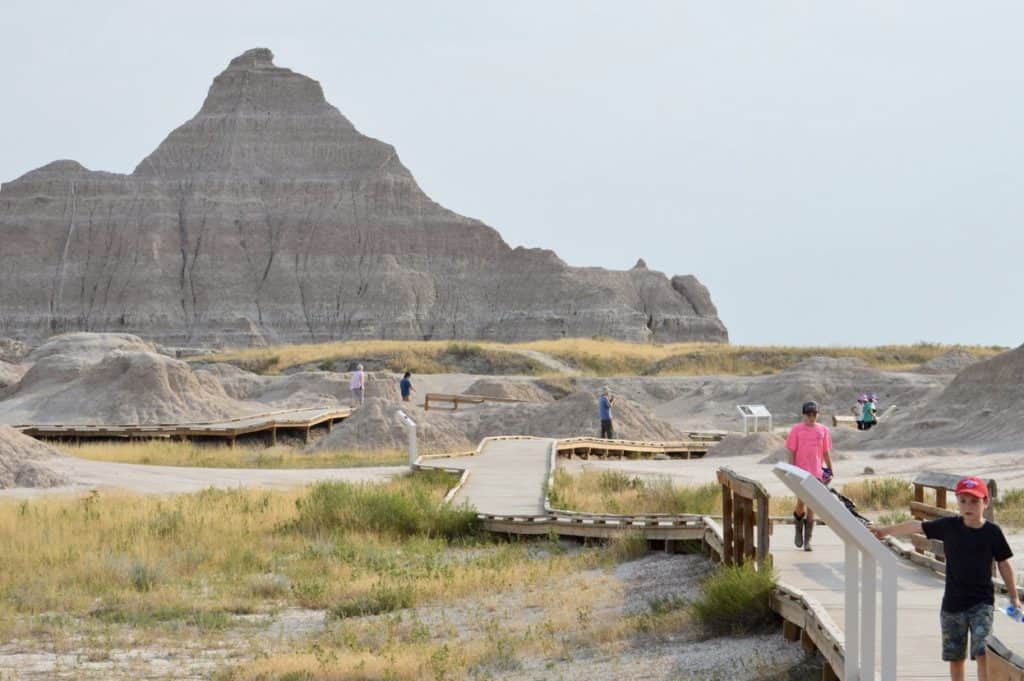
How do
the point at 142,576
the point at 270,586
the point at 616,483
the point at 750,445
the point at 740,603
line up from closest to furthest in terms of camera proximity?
1. the point at 740,603
2. the point at 270,586
3. the point at 142,576
4. the point at 616,483
5. the point at 750,445

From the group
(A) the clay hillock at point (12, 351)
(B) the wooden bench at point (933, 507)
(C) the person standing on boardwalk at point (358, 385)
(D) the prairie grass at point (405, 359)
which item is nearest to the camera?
(B) the wooden bench at point (933, 507)

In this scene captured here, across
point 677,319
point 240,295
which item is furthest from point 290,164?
point 677,319

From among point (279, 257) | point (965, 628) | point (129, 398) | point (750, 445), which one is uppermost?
point (279, 257)

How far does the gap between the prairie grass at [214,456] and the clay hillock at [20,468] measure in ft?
16.0

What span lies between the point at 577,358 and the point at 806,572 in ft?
222

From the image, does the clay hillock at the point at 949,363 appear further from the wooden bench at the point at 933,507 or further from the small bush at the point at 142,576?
the wooden bench at the point at 933,507

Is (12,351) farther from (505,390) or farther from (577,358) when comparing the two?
(505,390)

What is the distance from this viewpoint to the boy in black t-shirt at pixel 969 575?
277 inches

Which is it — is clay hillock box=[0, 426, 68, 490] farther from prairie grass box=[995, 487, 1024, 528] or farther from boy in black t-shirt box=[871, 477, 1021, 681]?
boy in black t-shirt box=[871, 477, 1021, 681]

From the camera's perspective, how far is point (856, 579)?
705 centimetres

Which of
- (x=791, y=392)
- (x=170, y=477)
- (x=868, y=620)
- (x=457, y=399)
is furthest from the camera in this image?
(x=791, y=392)

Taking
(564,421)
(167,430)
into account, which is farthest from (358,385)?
(167,430)

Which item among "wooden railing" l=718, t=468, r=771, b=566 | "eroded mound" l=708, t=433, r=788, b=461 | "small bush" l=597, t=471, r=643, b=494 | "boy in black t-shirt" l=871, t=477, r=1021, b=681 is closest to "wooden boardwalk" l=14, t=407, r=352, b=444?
"eroded mound" l=708, t=433, r=788, b=461

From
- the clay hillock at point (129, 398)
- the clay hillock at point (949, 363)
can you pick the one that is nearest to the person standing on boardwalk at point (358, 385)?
the clay hillock at point (129, 398)
